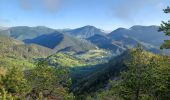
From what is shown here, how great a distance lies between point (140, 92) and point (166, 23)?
36.3 feet

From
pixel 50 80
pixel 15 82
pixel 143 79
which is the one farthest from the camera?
pixel 15 82

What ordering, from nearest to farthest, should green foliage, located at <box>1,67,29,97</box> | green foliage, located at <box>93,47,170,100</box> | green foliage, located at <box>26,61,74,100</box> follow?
green foliage, located at <box>93,47,170,100</box>
green foliage, located at <box>26,61,74,100</box>
green foliage, located at <box>1,67,29,97</box>

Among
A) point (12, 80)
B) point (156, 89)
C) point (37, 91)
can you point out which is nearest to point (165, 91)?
point (156, 89)

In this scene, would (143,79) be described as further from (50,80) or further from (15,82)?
(15,82)

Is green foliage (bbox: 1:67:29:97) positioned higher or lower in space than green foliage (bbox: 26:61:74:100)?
lower

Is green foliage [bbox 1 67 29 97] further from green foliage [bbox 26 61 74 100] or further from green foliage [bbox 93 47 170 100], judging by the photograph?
green foliage [bbox 93 47 170 100]

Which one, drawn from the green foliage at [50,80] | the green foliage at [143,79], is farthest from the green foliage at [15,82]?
the green foliage at [143,79]

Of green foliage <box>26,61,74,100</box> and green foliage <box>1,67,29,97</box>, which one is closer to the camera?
green foliage <box>26,61,74,100</box>

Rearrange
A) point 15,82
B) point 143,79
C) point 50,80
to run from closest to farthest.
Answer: point 143,79 < point 50,80 < point 15,82

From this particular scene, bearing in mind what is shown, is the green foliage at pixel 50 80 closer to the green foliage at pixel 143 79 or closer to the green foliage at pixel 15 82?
the green foliage at pixel 143 79

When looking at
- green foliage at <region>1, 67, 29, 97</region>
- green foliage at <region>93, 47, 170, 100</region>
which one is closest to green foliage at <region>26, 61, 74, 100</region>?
green foliage at <region>93, 47, 170, 100</region>

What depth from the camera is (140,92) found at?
51.6 metres

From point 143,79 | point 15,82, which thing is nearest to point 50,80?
point 143,79

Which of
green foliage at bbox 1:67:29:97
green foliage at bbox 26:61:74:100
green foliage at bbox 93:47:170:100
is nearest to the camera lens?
green foliage at bbox 93:47:170:100
